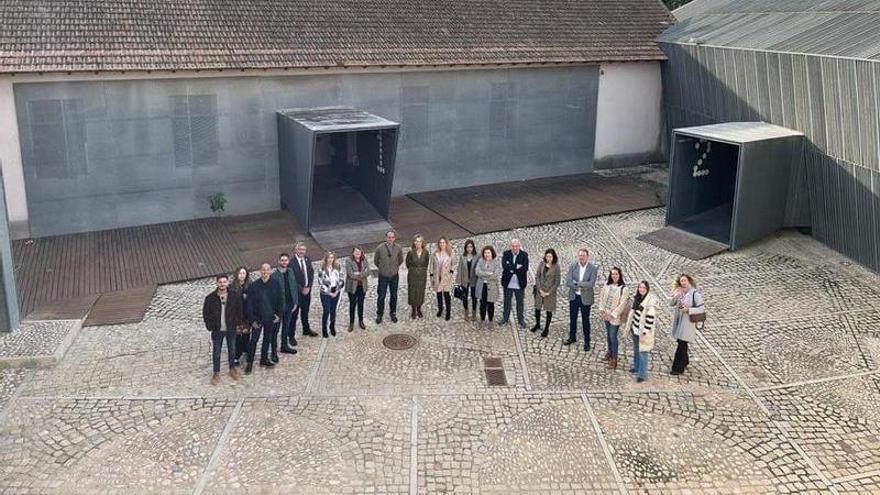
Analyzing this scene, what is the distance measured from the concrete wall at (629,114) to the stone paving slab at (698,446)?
44.0 feet

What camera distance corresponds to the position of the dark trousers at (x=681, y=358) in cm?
988

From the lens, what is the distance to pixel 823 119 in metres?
14.9

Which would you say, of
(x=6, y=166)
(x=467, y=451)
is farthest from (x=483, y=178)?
(x=467, y=451)

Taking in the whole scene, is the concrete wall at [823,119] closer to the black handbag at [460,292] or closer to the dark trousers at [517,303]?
the dark trousers at [517,303]

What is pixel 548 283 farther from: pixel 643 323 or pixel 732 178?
pixel 732 178

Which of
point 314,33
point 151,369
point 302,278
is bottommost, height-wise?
point 151,369

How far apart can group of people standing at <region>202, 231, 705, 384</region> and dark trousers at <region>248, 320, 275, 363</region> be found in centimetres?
1

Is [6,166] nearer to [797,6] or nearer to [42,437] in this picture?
[42,437]

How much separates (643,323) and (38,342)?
329 inches

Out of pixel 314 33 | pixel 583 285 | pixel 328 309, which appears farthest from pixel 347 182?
pixel 583 285

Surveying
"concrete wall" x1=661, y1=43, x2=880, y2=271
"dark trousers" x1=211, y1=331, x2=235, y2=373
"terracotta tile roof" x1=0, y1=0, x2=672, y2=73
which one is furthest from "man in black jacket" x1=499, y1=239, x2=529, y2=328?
"terracotta tile roof" x1=0, y1=0, x2=672, y2=73

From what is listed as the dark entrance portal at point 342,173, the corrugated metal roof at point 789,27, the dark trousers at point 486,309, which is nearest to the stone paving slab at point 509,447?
the dark trousers at point 486,309

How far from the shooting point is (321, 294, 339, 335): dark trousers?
1092 cm

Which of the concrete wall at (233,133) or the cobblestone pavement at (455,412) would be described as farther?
the concrete wall at (233,133)
